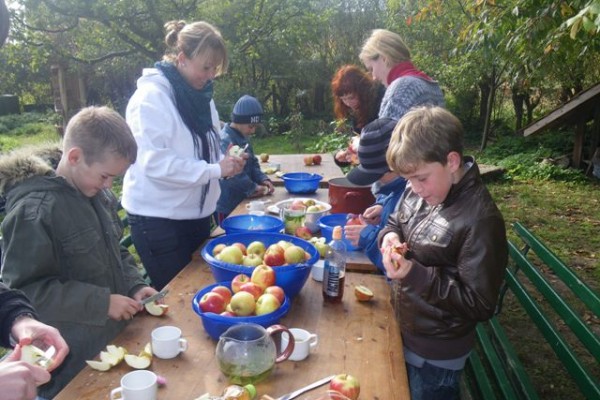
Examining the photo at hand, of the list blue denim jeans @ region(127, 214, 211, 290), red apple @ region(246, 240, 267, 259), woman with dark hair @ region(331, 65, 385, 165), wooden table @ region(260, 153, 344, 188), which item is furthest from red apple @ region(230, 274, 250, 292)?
wooden table @ region(260, 153, 344, 188)

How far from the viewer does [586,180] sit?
29.8 ft

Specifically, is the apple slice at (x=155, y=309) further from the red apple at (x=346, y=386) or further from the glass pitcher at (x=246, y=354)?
the red apple at (x=346, y=386)

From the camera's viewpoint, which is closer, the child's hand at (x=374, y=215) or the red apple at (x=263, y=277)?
the red apple at (x=263, y=277)

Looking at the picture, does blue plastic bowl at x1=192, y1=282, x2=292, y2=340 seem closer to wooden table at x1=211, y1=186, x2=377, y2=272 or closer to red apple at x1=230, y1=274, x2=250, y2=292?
red apple at x1=230, y1=274, x2=250, y2=292

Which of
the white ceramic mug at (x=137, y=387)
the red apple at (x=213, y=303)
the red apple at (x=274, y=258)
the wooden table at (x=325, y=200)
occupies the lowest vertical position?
the wooden table at (x=325, y=200)

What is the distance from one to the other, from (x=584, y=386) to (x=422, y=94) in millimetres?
1822

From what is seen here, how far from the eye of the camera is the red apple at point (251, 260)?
211cm

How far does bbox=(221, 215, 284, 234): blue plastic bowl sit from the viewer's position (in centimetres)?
282

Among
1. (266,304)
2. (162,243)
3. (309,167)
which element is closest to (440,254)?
(266,304)

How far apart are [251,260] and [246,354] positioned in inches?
26.9

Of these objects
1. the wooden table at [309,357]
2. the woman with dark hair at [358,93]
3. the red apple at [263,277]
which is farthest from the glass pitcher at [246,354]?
the woman with dark hair at [358,93]

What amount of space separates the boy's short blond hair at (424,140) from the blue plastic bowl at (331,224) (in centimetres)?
84

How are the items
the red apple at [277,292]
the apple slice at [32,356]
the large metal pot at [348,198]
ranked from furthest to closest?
the large metal pot at [348,198]
the red apple at [277,292]
the apple slice at [32,356]

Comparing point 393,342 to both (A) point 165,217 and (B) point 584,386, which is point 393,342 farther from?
(A) point 165,217
